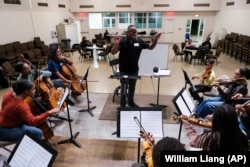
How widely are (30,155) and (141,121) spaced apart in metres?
1.20

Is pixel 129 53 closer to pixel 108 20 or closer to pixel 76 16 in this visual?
pixel 108 20

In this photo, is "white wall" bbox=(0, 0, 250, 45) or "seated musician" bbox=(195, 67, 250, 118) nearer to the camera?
"seated musician" bbox=(195, 67, 250, 118)

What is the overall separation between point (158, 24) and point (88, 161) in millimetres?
13097

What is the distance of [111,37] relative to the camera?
1398 centimetres

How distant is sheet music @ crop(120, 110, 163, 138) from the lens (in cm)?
220

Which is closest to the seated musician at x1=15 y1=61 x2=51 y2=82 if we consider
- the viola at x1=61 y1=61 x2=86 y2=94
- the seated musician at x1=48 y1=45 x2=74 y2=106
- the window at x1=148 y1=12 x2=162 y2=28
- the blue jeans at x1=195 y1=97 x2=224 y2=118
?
the seated musician at x1=48 y1=45 x2=74 y2=106

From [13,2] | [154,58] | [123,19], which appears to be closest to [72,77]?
[154,58]

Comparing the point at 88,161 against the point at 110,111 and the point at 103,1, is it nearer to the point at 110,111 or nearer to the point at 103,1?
the point at 110,111

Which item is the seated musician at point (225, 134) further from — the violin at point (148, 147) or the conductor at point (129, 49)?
the conductor at point (129, 49)

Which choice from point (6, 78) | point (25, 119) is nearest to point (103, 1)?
point (6, 78)

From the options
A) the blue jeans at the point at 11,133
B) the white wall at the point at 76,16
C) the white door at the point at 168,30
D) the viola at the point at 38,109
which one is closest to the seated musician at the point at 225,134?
the blue jeans at the point at 11,133

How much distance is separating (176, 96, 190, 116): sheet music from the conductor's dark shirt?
4.06 feet

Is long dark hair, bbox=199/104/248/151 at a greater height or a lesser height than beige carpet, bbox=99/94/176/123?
greater

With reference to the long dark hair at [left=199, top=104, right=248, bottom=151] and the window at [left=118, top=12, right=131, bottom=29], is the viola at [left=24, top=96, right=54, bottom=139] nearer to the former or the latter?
the long dark hair at [left=199, top=104, right=248, bottom=151]
